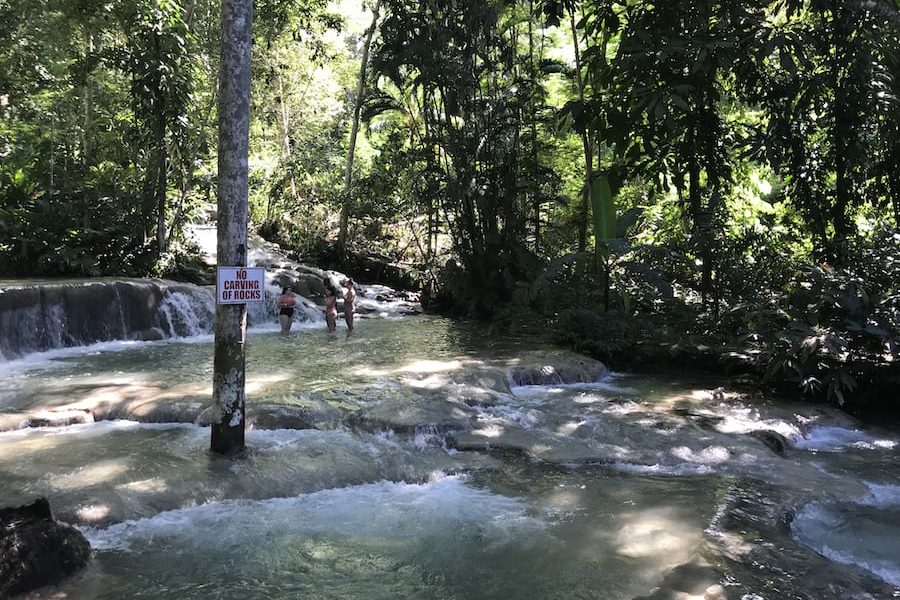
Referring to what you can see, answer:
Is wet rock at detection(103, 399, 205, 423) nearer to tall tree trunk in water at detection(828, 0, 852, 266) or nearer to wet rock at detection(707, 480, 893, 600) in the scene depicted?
wet rock at detection(707, 480, 893, 600)

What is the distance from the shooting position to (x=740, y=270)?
1195 cm

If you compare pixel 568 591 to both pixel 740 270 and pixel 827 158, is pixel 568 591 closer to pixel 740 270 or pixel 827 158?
pixel 740 270

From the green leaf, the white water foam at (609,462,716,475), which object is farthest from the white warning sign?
the green leaf

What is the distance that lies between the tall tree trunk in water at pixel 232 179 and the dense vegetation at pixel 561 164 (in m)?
3.22

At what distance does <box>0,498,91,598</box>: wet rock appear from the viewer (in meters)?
3.66

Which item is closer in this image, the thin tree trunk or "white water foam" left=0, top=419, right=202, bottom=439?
"white water foam" left=0, top=419, right=202, bottom=439

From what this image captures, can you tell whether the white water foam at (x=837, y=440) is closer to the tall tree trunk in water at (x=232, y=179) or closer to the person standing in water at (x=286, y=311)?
the tall tree trunk in water at (x=232, y=179)

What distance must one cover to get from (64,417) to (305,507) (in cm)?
341

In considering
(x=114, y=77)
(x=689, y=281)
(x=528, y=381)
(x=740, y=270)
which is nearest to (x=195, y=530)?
(x=528, y=381)

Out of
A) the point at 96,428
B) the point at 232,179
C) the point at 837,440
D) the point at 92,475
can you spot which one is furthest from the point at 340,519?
the point at 837,440

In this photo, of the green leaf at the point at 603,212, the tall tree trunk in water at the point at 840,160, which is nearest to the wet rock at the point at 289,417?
the green leaf at the point at 603,212

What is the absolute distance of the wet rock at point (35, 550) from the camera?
3656mm

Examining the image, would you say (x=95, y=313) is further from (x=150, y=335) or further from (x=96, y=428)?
(x=96, y=428)

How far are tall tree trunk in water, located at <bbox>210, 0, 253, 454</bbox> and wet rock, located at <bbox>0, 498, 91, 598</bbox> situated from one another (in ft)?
5.47
